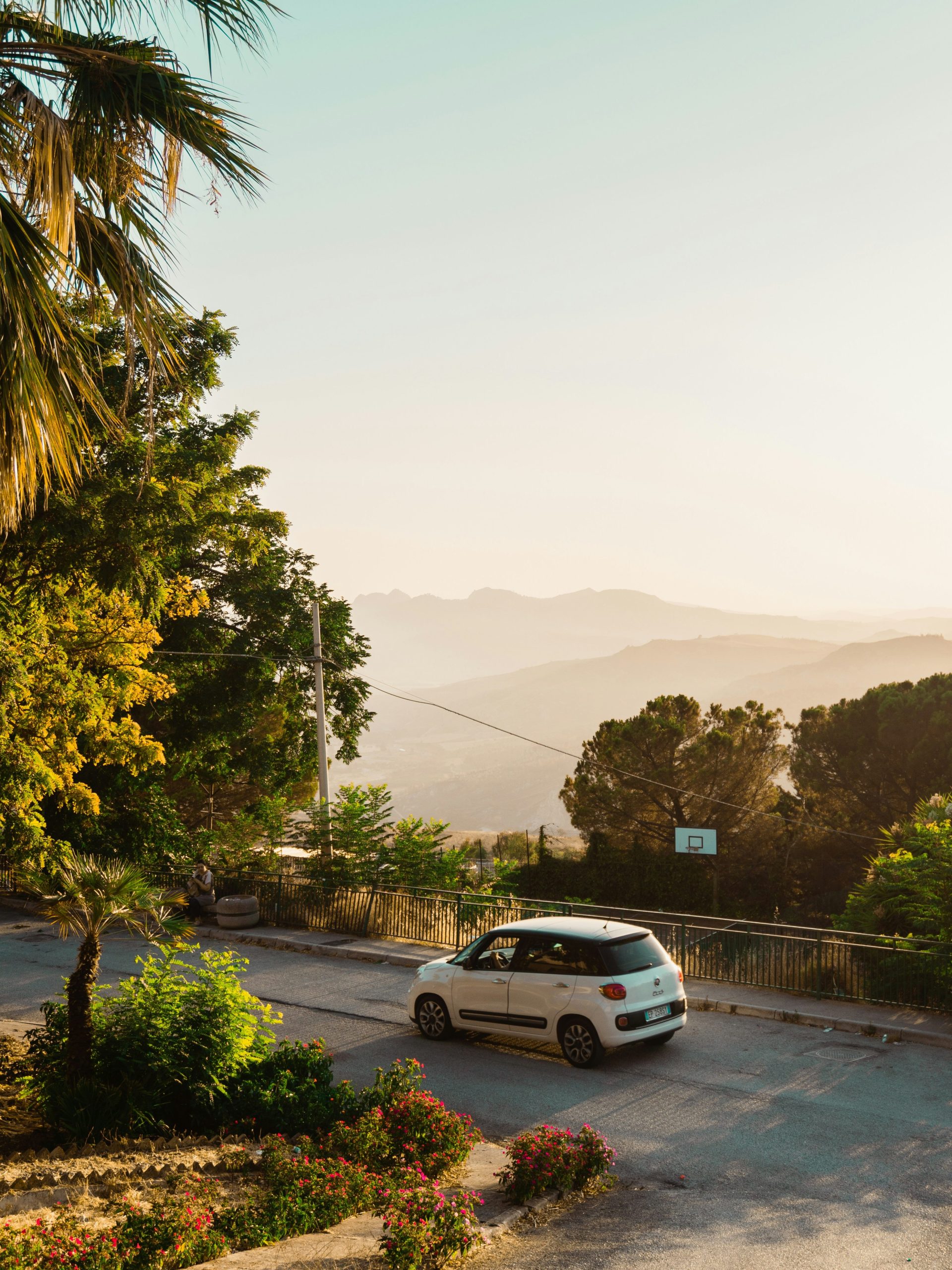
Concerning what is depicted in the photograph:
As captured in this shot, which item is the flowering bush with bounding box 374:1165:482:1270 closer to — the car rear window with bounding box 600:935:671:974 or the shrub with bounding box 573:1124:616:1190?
the shrub with bounding box 573:1124:616:1190

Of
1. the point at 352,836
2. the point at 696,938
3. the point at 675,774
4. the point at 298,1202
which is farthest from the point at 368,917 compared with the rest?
the point at 675,774

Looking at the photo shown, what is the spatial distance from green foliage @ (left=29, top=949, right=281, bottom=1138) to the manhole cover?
685 cm

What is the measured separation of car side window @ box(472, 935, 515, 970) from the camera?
43.4 ft

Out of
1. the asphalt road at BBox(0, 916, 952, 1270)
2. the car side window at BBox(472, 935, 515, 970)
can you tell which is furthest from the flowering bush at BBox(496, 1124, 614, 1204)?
the car side window at BBox(472, 935, 515, 970)

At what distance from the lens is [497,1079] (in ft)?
39.7

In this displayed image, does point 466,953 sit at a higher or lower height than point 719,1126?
higher

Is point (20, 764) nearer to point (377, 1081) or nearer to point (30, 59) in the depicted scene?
point (377, 1081)

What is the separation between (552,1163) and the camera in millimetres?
8172

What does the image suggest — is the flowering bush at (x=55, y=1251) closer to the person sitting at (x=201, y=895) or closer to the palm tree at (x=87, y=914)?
the palm tree at (x=87, y=914)

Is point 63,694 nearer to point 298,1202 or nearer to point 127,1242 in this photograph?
point 298,1202

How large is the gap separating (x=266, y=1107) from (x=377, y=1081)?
104 centimetres

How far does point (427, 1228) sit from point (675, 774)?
41881mm

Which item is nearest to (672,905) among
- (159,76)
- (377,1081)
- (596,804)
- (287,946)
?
(596,804)

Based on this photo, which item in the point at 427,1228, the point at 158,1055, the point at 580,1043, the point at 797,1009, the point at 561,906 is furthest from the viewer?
the point at 561,906
